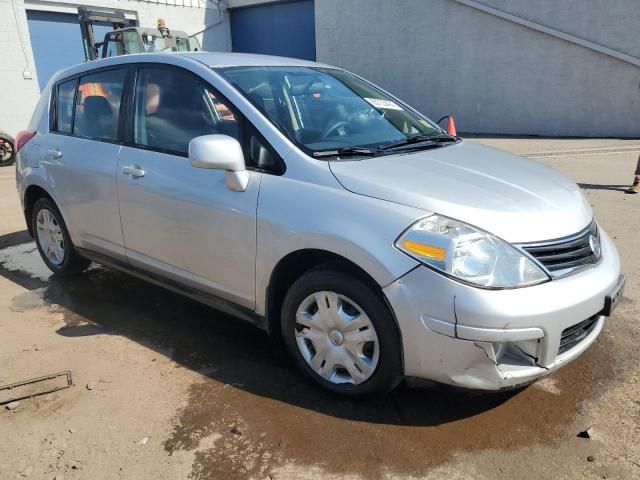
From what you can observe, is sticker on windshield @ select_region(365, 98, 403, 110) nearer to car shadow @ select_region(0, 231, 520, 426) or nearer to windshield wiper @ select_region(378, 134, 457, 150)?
windshield wiper @ select_region(378, 134, 457, 150)

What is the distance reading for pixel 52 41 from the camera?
1491 centimetres

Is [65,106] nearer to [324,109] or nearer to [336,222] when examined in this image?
[324,109]

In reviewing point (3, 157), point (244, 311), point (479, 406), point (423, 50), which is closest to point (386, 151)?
point (244, 311)

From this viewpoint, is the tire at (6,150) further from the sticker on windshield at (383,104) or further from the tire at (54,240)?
the sticker on windshield at (383,104)

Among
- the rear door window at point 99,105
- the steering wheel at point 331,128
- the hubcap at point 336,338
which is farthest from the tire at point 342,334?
the rear door window at point 99,105

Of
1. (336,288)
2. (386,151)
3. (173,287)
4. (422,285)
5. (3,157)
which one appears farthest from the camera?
(3,157)

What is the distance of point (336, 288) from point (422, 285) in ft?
1.49

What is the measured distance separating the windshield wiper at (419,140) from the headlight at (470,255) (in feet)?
2.84

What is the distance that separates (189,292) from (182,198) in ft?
2.04

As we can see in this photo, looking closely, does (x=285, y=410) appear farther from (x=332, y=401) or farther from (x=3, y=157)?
(x=3, y=157)

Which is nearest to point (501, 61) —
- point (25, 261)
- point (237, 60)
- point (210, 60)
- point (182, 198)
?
point (237, 60)

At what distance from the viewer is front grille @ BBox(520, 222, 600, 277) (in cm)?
232

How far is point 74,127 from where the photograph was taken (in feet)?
13.4

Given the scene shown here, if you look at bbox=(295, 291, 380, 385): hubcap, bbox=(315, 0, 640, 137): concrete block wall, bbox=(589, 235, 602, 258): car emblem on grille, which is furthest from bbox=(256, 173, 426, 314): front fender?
bbox=(315, 0, 640, 137): concrete block wall
